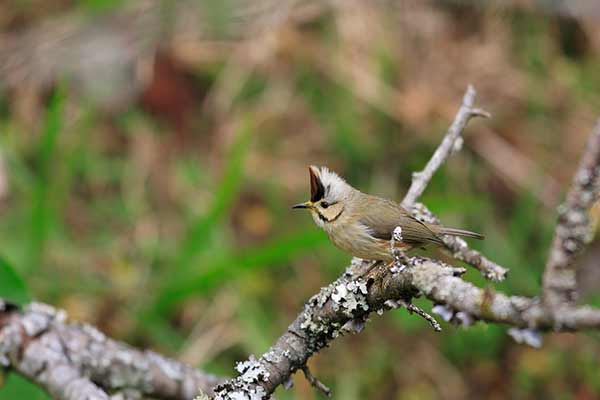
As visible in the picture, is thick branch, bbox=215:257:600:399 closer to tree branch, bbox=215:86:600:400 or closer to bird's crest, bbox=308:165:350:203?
tree branch, bbox=215:86:600:400

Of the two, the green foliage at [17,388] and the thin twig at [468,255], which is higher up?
the thin twig at [468,255]

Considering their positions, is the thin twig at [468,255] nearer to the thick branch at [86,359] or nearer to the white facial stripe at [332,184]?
the white facial stripe at [332,184]

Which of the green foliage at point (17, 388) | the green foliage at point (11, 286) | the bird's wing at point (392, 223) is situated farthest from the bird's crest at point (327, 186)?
the green foliage at point (17, 388)

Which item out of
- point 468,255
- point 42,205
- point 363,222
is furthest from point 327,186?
point 42,205

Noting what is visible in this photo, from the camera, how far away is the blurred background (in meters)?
4.05

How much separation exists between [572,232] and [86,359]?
1712 mm

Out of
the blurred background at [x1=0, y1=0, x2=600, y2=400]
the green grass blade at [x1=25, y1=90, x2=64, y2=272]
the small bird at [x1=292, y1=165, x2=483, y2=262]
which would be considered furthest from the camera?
the blurred background at [x1=0, y1=0, x2=600, y2=400]

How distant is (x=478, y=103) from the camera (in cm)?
519

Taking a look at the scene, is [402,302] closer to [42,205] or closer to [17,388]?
[17,388]

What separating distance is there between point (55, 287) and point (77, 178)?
1.04m

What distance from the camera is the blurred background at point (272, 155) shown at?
4.05 metres

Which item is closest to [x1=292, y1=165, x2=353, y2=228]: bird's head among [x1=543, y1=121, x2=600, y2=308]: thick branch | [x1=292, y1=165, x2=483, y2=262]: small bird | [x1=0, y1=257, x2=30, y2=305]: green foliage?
[x1=292, y1=165, x2=483, y2=262]: small bird

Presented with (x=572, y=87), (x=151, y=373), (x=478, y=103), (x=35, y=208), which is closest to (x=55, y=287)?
(x=35, y=208)

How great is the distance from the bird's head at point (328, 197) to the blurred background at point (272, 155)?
0.57 meters
